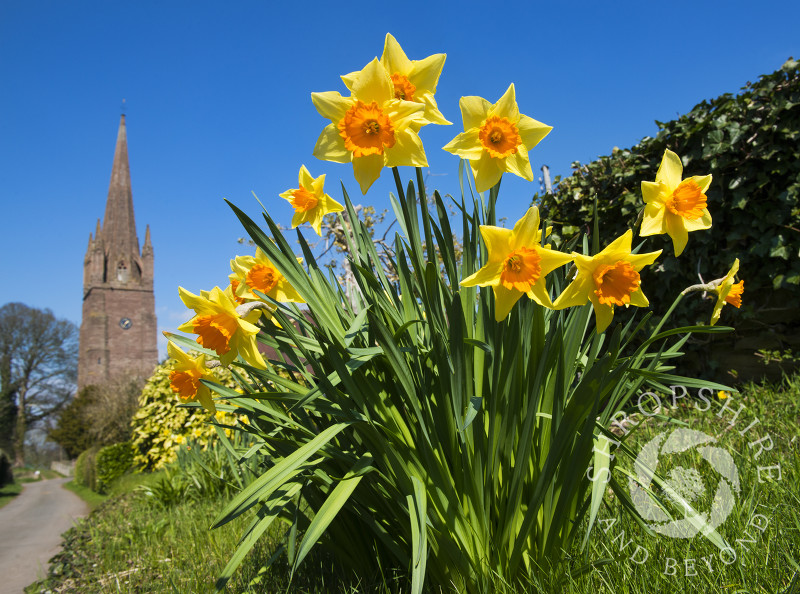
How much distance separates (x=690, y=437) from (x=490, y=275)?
1580 mm

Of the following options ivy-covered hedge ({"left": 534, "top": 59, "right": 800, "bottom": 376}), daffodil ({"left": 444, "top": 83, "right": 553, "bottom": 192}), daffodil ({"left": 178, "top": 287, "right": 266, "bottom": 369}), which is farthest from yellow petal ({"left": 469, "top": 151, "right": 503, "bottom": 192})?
ivy-covered hedge ({"left": 534, "top": 59, "right": 800, "bottom": 376})

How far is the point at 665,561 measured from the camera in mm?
1199

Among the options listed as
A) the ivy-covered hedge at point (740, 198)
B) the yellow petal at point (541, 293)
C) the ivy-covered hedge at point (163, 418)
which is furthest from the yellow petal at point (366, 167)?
the ivy-covered hedge at point (163, 418)

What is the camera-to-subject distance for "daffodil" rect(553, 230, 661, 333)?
3.32 ft

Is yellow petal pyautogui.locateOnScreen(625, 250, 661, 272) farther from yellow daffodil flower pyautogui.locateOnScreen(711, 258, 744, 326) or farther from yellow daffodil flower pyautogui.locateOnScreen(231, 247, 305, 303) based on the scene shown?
yellow daffodil flower pyautogui.locateOnScreen(231, 247, 305, 303)

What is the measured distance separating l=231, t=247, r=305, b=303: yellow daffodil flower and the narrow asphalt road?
9.79 ft

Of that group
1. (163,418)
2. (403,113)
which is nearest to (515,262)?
(403,113)

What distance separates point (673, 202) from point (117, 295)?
4886 cm

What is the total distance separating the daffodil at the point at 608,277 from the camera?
1011 millimetres

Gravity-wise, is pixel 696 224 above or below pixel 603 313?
above

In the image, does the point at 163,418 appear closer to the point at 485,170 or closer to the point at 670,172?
the point at 485,170

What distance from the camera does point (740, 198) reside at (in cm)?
337

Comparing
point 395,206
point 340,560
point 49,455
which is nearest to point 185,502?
point 340,560

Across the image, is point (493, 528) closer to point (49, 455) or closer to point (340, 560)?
point (340, 560)
